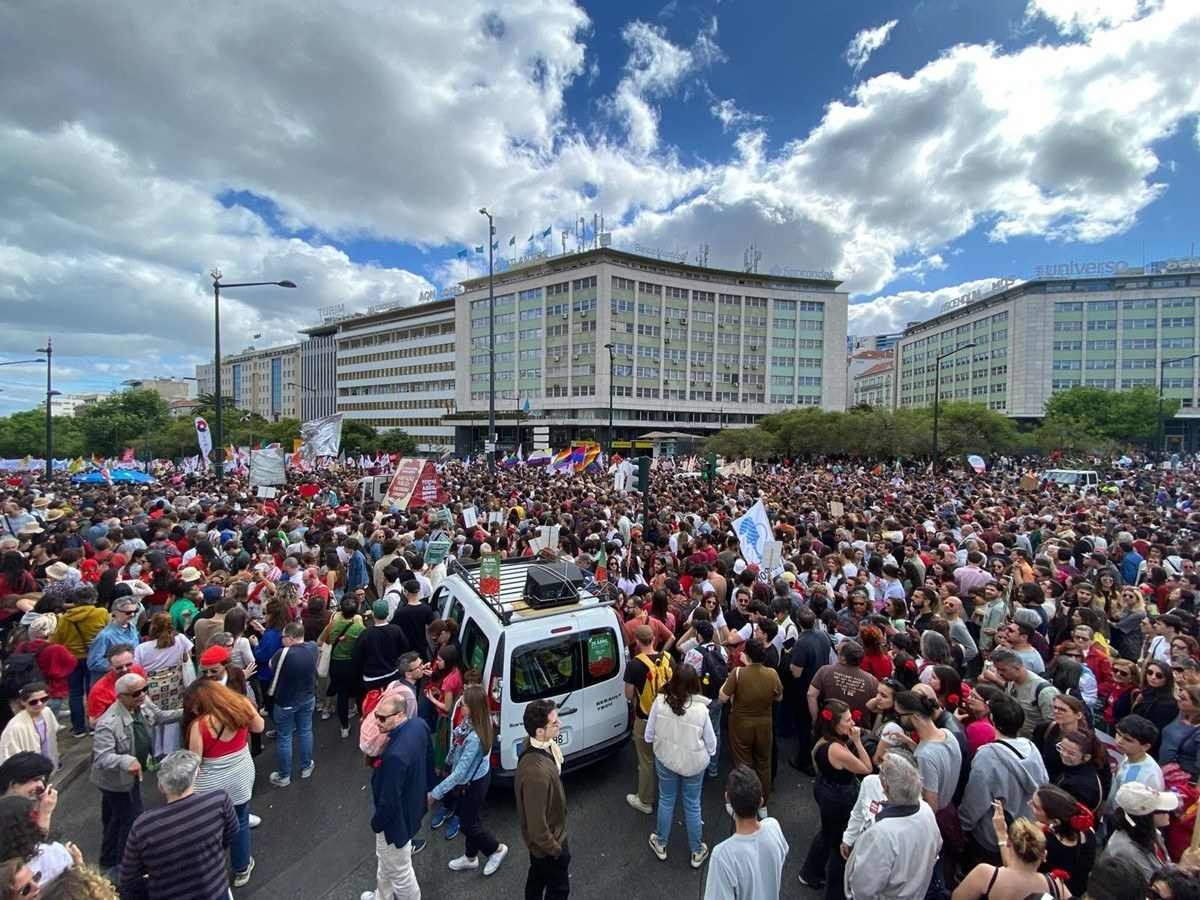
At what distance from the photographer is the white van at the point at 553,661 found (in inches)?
183

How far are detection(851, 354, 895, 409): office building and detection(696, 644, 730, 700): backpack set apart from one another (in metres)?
127

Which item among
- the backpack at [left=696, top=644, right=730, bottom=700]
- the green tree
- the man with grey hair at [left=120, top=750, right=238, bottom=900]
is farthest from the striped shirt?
the green tree

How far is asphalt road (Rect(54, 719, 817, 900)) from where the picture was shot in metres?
4.15

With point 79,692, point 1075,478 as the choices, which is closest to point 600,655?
point 79,692

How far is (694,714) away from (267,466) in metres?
16.1

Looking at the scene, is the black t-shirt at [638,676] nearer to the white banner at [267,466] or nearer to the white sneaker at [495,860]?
the white sneaker at [495,860]

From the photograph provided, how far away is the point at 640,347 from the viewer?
67.5m

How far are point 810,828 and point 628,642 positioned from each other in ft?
7.46

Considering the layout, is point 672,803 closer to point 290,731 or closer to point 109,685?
point 290,731

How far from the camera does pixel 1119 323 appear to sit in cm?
7225

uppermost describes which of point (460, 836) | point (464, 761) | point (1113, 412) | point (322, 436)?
point (1113, 412)

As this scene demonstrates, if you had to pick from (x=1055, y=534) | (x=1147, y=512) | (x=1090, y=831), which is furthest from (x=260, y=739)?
(x=1147, y=512)

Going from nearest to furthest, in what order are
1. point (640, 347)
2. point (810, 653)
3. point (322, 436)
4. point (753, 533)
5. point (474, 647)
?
1. point (474, 647)
2. point (810, 653)
3. point (753, 533)
4. point (322, 436)
5. point (640, 347)

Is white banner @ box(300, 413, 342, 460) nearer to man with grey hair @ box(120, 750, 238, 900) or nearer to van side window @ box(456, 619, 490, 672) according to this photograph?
van side window @ box(456, 619, 490, 672)
